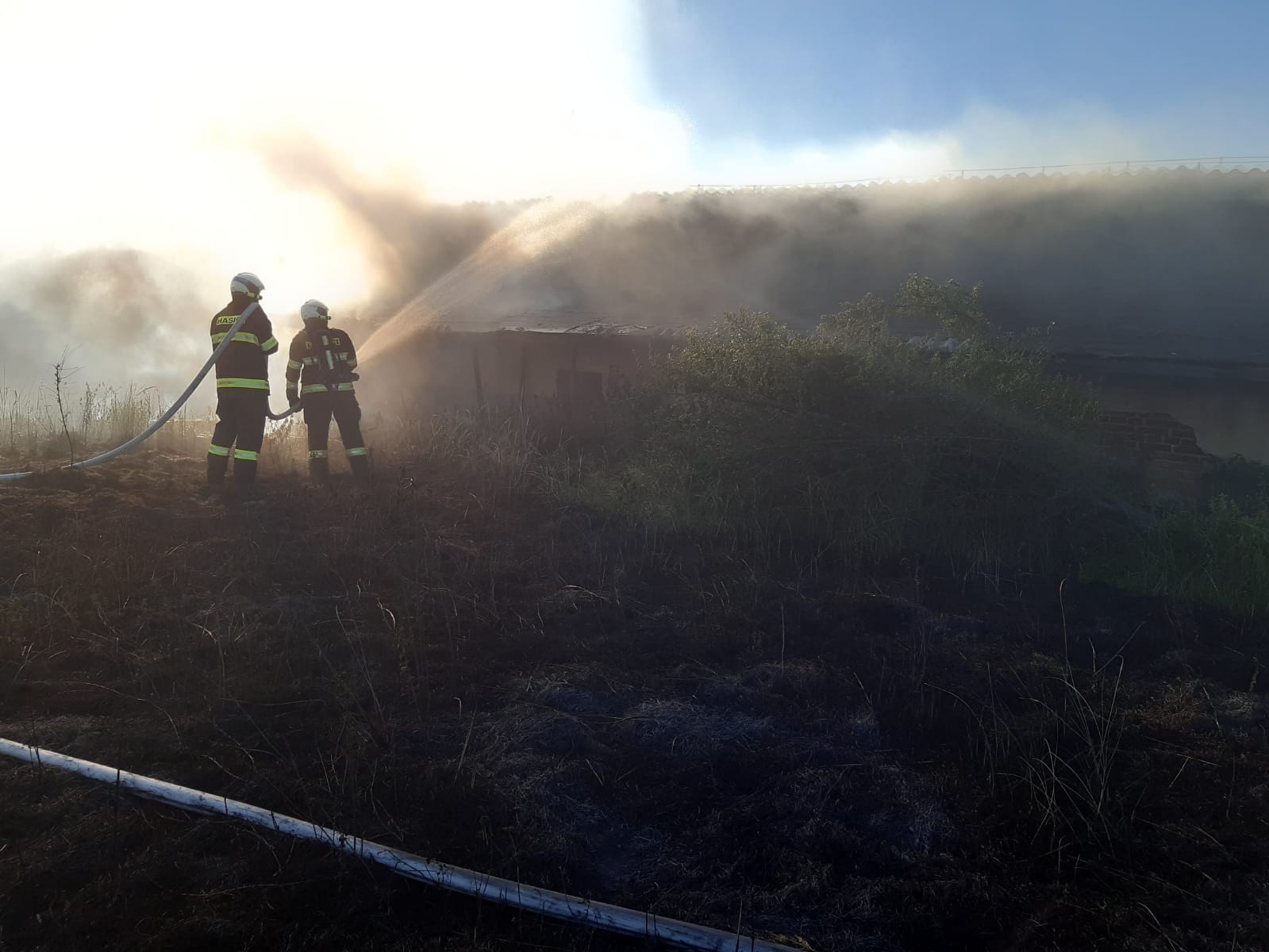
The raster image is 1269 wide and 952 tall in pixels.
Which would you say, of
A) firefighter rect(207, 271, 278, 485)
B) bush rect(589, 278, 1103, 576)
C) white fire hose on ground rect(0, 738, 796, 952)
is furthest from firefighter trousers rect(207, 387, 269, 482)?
white fire hose on ground rect(0, 738, 796, 952)

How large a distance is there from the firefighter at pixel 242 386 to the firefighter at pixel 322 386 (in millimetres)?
388

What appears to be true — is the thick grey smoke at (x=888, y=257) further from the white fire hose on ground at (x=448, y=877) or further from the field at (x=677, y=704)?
the white fire hose on ground at (x=448, y=877)

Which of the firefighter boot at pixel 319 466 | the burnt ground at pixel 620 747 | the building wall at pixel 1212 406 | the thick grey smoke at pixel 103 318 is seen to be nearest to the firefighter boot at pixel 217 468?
the firefighter boot at pixel 319 466

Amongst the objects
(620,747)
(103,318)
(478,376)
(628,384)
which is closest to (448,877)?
(620,747)

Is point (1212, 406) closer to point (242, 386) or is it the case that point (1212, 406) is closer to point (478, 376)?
point (478, 376)

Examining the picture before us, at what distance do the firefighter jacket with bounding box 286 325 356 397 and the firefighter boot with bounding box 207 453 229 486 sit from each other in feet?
2.81

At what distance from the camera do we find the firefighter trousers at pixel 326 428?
8938mm

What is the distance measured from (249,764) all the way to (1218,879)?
3481 millimetres

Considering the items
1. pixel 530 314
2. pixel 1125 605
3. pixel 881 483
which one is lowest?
pixel 1125 605

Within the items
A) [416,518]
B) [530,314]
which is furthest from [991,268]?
[416,518]

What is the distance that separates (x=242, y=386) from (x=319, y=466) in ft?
3.29

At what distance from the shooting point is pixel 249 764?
3604 mm

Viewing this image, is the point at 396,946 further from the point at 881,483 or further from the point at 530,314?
the point at 530,314

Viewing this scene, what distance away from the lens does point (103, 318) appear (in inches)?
806
